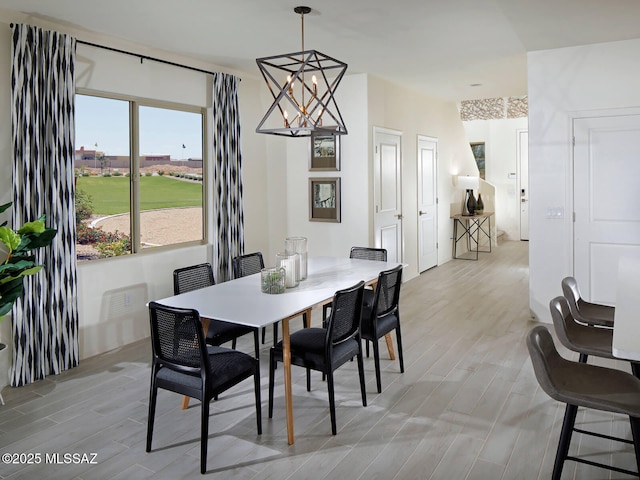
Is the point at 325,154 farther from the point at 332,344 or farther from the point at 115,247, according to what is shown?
the point at 332,344

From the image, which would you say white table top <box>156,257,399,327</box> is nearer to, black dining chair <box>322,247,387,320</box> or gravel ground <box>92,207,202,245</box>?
black dining chair <box>322,247,387,320</box>

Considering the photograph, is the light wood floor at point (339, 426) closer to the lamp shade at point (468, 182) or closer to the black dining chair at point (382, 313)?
the black dining chair at point (382, 313)

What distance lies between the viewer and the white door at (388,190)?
619cm

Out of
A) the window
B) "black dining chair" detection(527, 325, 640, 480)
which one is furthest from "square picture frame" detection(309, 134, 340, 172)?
"black dining chair" detection(527, 325, 640, 480)

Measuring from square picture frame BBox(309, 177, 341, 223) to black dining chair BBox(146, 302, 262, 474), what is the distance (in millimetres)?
3535

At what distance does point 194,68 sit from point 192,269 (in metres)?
2.40

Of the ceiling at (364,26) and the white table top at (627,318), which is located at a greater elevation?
the ceiling at (364,26)

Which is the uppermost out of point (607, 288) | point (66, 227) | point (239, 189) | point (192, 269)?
point (239, 189)

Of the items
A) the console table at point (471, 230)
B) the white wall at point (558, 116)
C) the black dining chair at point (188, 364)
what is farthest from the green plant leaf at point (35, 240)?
the console table at point (471, 230)

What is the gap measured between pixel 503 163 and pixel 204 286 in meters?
9.35

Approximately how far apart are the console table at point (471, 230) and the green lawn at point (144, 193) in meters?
5.15

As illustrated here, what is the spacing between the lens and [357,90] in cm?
593

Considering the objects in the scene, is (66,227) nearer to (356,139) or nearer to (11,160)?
(11,160)

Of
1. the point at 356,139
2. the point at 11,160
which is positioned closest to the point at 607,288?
the point at 356,139
